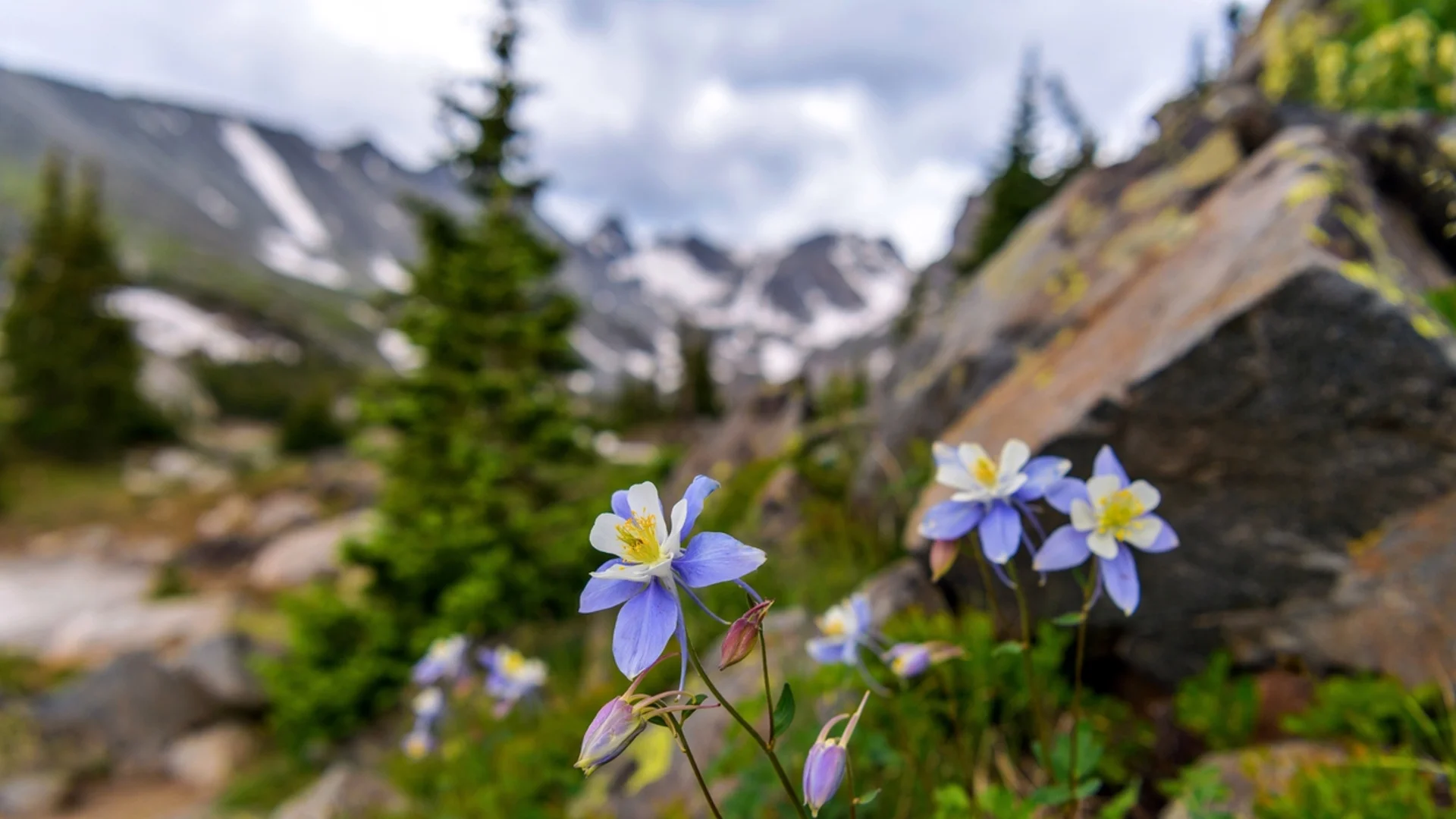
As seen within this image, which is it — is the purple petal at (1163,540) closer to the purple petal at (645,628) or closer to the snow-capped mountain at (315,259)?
the purple petal at (645,628)

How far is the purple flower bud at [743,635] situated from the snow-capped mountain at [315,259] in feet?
21.0

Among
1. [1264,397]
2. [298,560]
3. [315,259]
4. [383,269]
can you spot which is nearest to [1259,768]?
[1264,397]

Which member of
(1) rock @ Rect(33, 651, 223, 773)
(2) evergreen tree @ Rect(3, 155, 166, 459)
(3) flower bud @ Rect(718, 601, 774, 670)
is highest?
(2) evergreen tree @ Rect(3, 155, 166, 459)

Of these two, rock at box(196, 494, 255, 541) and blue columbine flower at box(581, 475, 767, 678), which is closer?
blue columbine flower at box(581, 475, 767, 678)

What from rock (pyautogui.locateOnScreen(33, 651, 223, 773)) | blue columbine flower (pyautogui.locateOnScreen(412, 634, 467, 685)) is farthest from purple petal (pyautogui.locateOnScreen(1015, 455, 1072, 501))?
rock (pyautogui.locateOnScreen(33, 651, 223, 773))

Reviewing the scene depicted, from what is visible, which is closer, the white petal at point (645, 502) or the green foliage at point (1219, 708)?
the white petal at point (645, 502)

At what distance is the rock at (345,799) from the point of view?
4051mm

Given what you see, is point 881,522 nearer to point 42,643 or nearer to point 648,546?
point 648,546

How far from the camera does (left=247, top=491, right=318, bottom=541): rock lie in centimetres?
1589

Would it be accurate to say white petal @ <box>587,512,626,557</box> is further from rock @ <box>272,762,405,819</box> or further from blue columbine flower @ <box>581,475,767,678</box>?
rock @ <box>272,762,405,819</box>

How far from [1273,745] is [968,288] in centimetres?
376

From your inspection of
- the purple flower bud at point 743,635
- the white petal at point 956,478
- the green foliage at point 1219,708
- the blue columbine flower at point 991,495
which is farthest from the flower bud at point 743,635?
the green foliage at point 1219,708

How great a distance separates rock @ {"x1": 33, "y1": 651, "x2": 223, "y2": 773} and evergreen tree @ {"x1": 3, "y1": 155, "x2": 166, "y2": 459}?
1816cm

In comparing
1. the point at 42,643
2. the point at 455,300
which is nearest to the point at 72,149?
the point at 42,643
